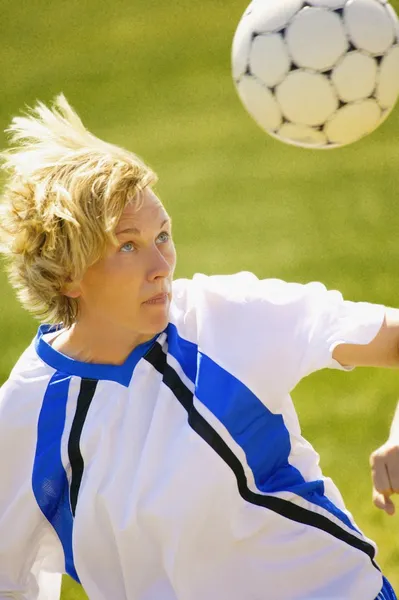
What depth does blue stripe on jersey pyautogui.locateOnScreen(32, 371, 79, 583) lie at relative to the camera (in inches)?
97.7

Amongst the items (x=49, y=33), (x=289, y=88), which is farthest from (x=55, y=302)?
(x=49, y=33)

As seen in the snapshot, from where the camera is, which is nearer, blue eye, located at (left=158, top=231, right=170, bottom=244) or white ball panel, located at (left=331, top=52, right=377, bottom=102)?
blue eye, located at (left=158, top=231, right=170, bottom=244)

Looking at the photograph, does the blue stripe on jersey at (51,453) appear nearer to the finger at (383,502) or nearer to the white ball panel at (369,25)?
the finger at (383,502)

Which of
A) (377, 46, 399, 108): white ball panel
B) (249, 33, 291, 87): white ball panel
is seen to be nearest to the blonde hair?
(249, 33, 291, 87): white ball panel

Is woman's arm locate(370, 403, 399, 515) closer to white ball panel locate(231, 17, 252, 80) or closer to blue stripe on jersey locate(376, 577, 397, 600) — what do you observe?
blue stripe on jersey locate(376, 577, 397, 600)

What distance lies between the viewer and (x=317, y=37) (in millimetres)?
3373

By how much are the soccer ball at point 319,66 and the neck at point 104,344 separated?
1.30 metres

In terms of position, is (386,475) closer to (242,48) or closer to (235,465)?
(235,465)

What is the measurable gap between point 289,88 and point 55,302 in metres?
1.30

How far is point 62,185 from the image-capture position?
248cm

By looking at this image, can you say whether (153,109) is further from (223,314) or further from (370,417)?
(223,314)

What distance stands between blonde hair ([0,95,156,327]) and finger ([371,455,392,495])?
2.65ft

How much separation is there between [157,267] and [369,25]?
1383mm

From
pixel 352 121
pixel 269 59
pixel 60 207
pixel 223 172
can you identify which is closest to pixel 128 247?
pixel 60 207
